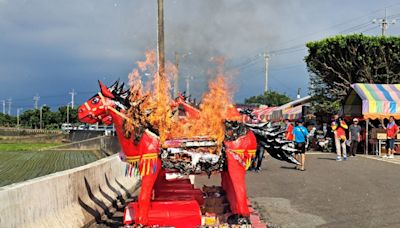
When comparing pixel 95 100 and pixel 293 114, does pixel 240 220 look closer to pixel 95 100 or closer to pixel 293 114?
pixel 95 100

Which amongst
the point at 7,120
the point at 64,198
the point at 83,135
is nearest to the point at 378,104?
the point at 64,198

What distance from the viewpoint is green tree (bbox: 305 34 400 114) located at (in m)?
34.0

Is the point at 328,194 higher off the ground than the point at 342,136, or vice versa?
the point at 342,136

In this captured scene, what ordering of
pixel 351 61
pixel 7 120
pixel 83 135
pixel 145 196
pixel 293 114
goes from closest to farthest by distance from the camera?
pixel 145 196 < pixel 293 114 < pixel 351 61 < pixel 83 135 < pixel 7 120

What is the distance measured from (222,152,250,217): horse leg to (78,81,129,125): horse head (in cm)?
187

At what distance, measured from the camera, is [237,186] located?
279 inches

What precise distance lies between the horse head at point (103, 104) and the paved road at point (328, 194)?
3504 millimetres

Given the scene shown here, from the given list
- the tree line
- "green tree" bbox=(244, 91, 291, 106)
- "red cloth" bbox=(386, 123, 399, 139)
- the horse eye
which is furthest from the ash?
the tree line

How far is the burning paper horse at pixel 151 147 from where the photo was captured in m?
6.79

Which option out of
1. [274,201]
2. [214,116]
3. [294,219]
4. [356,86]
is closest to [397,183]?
[274,201]

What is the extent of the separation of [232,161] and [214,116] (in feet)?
2.87

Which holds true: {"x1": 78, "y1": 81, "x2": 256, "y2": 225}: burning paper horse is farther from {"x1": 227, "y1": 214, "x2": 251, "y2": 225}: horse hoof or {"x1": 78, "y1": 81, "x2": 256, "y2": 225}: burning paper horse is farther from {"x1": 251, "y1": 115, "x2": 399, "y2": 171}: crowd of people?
{"x1": 251, "y1": 115, "x2": 399, "y2": 171}: crowd of people

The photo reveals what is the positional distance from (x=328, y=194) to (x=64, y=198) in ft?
22.3

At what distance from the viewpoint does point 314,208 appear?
9.63 meters
